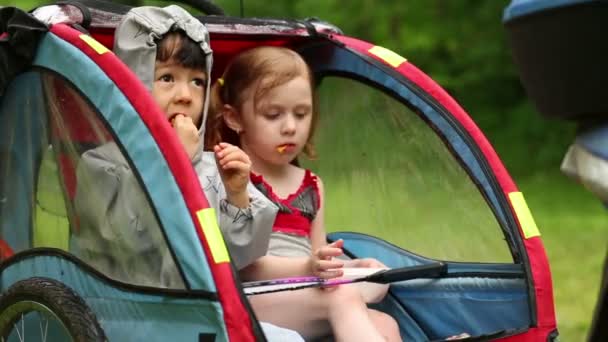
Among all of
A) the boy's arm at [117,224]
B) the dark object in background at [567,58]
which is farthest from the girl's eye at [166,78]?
the dark object in background at [567,58]

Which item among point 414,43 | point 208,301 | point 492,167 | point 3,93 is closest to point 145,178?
point 208,301

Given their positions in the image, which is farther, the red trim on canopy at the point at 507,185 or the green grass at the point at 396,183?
the green grass at the point at 396,183

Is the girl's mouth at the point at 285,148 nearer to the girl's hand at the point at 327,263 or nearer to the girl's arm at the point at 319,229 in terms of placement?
the girl's arm at the point at 319,229

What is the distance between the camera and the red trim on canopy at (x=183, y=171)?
2.66 metres

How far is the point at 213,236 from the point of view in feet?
8.85

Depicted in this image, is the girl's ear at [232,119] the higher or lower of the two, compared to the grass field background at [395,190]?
higher

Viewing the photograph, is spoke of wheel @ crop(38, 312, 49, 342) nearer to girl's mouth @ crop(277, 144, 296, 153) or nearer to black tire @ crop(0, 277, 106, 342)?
black tire @ crop(0, 277, 106, 342)

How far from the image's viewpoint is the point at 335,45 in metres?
3.79

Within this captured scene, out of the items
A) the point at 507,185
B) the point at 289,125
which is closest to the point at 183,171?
the point at 289,125

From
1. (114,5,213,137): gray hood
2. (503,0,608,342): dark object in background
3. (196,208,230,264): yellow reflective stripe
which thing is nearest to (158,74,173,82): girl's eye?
(114,5,213,137): gray hood

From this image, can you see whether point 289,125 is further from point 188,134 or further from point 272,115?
point 188,134

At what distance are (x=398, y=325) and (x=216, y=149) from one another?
0.85 metres

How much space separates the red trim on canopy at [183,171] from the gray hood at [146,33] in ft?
0.88

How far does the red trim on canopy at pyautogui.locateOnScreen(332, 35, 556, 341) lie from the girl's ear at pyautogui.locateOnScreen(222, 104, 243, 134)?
1.39 feet
